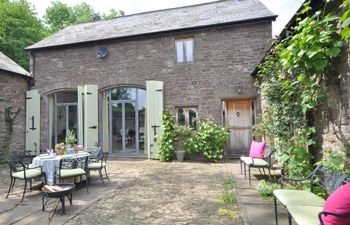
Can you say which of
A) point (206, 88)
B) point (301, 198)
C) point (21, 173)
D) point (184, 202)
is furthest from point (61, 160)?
point (206, 88)

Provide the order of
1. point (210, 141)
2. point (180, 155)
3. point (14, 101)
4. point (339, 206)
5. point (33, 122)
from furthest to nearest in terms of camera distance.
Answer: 1. point (33, 122)
2. point (14, 101)
3. point (180, 155)
4. point (210, 141)
5. point (339, 206)

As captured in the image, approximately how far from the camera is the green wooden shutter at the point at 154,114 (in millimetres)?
8883

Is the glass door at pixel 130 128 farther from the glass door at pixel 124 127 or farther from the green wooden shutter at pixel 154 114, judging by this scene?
the green wooden shutter at pixel 154 114

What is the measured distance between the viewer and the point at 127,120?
9875mm

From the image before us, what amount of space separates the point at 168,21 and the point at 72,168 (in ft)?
23.6

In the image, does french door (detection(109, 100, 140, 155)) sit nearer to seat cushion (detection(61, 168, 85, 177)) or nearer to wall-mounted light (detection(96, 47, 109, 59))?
wall-mounted light (detection(96, 47, 109, 59))

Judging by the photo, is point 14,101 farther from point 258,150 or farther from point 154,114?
point 258,150

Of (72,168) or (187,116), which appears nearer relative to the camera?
(72,168)

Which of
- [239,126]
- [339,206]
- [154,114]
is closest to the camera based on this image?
[339,206]

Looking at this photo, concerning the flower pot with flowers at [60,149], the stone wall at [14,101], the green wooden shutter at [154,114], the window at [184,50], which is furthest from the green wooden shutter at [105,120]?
the flower pot with flowers at [60,149]

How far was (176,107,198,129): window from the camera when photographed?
29.8 feet

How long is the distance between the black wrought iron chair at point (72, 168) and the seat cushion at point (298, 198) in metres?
3.52

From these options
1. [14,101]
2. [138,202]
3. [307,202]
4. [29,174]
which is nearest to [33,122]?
[14,101]

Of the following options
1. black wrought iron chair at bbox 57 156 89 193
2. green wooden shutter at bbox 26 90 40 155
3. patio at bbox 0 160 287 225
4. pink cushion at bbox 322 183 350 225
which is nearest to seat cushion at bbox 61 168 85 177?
black wrought iron chair at bbox 57 156 89 193
